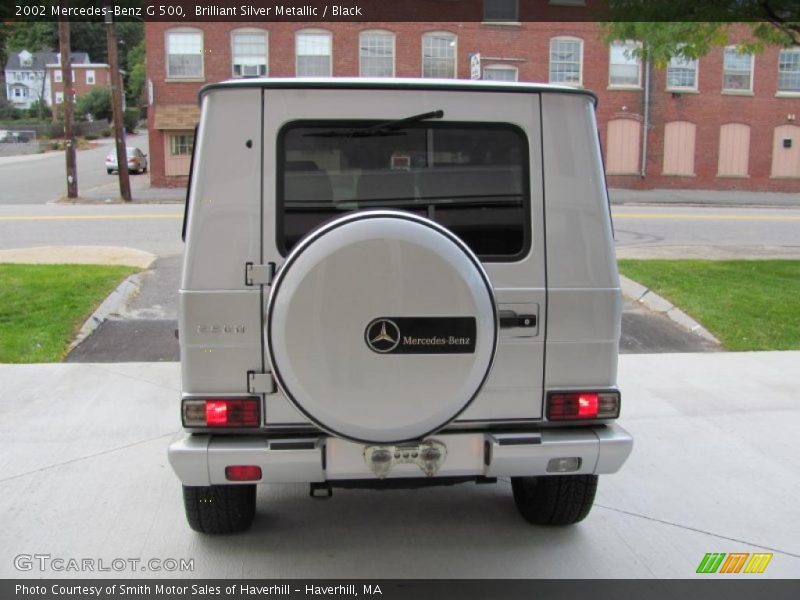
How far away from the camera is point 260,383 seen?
3492 millimetres

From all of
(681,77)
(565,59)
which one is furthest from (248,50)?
(681,77)

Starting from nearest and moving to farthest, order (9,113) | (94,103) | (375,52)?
(375,52), (94,103), (9,113)

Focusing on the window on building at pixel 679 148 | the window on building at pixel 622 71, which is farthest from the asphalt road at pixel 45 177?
the window on building at pixel 679 148

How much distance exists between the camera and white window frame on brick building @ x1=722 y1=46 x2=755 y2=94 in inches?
1272

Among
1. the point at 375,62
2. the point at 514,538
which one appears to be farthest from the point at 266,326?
the point at 375,62

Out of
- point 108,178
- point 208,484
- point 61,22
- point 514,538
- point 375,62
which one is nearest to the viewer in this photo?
point 208,484

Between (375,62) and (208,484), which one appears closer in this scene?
(208,484)

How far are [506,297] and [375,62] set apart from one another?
29.3m

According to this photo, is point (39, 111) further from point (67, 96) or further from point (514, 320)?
point (514, 320)

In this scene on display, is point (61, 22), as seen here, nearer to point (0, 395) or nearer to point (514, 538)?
point (0, 395)

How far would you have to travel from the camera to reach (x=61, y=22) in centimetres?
2531

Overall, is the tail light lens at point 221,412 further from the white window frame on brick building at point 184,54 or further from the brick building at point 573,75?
the white window frame on brick building at point 184,54

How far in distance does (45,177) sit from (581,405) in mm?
39573

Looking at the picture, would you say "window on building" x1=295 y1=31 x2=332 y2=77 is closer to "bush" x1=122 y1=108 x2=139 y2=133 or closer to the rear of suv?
the rear of suv
